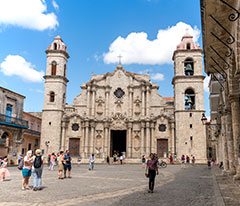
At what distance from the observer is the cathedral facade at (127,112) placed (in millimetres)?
34281

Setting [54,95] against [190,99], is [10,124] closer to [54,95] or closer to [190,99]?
[54,95]

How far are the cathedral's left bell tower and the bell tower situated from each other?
53.4 ft

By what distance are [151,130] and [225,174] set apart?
846 inches

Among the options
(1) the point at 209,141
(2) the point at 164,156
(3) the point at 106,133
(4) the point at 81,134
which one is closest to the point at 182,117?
(2) the point at 164,156

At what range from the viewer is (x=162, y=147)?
35.3m

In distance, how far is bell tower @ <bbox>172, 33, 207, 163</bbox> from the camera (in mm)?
33188

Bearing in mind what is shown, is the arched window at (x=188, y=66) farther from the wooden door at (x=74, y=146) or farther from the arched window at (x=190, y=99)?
the wooden door at (x=74, y=146)

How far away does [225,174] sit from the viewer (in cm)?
1427

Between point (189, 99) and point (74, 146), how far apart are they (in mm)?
17326

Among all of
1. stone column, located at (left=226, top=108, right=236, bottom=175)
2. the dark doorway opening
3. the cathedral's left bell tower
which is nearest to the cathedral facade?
the cathedral's left bell tower

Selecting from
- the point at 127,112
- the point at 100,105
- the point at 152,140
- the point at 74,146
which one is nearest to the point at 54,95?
the point at 100,105

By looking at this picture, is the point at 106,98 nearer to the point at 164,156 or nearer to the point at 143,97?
the point at 143,97

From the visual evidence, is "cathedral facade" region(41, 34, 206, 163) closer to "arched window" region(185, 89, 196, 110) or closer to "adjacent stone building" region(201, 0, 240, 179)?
"arched window" region(185, 89, 196, 110)

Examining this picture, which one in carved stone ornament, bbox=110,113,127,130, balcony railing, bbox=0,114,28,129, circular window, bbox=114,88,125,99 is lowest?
balcony railing, bbox=0,114,28,129
